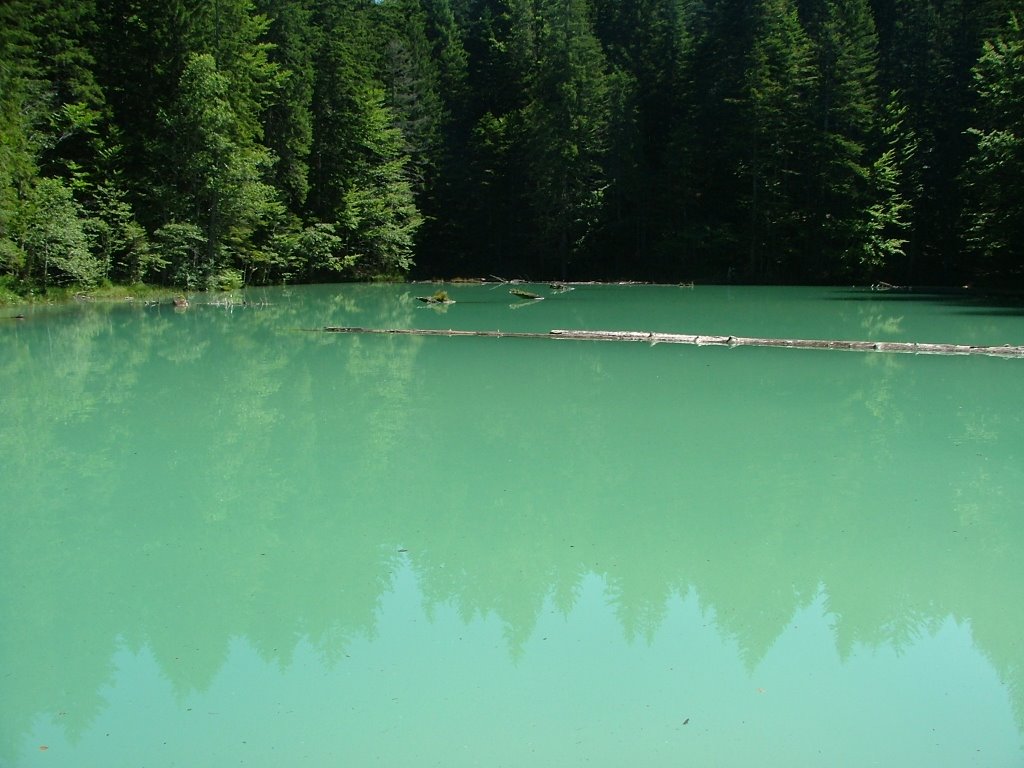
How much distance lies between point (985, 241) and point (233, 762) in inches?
1139

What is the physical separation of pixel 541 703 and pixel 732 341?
459 inches

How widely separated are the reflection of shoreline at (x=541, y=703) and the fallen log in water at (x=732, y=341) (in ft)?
33.3

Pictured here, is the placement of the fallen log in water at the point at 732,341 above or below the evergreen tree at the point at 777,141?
below

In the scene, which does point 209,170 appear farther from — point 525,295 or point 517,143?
point 517,143

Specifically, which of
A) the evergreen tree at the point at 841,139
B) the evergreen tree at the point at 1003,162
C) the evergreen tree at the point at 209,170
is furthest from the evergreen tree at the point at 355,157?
the evergreen tree at the point at 1003,162

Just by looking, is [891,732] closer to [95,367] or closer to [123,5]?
[95,367]

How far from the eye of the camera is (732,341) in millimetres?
14633

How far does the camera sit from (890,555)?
5.35 meters

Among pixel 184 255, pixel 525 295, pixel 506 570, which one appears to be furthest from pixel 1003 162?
pixel 506 570

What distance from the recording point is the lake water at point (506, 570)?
354 cm

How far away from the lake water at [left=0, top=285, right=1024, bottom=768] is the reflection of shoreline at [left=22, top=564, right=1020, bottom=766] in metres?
0.01

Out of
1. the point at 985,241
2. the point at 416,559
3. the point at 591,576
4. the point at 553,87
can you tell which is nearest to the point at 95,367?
the point at 416,559

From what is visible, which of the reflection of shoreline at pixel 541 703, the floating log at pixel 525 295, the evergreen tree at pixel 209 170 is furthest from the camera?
the evergreen tree at pixel 209 170

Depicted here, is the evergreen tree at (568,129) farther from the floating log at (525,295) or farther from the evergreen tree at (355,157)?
the floating log at (525,295)
